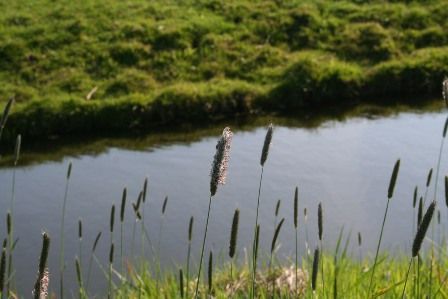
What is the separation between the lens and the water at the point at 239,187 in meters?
8.48

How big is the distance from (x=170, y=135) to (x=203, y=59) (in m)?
3.10

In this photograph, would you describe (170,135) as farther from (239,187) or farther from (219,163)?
(219,163)

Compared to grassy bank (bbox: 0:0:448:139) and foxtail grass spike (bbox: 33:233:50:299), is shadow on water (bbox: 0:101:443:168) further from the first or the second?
foxtail grass spike (bbox: 33:233:50:299)

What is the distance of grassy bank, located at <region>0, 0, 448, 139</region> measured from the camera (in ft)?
41.5

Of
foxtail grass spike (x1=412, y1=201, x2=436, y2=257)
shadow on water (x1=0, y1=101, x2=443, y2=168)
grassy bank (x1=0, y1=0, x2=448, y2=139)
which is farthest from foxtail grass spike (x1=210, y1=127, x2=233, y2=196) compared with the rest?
grassy bank (x1=0, y1=0, x2=448, y2=139)

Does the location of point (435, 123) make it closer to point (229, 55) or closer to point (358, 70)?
point (358, 70)

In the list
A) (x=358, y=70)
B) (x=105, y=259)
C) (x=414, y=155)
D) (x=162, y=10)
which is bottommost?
(x=105, y=259)

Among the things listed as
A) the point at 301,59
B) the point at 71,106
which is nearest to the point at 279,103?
the point at 301,59

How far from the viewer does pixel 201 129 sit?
12312 mm

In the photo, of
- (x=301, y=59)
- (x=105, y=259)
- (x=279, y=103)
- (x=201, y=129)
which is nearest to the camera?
(x=105, y=259)

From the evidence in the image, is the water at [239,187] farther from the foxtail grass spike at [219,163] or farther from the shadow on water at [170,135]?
the foxtail grass spike at [219,163]

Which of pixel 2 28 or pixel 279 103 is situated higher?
pixel 2 28

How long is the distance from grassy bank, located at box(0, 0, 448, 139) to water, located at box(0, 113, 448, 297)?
1.01 meters

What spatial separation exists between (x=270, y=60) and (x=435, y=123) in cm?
363
